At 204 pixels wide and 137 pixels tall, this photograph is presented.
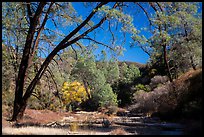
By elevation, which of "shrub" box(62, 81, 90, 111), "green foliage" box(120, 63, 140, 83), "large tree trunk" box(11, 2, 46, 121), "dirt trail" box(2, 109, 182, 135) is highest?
"green foliage" box(120, 63, 140, 83)

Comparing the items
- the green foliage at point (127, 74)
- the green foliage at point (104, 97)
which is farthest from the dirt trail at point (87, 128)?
the green foliage at point (127, 74)

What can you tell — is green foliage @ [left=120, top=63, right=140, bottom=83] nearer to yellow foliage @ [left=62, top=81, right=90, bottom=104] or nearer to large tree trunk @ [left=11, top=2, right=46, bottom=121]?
yellow foliage @ [left=62, top=81, right=90, bottom=104]

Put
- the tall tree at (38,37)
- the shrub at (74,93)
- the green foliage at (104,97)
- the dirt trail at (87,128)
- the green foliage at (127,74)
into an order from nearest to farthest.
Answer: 1. the dirt trail at (87,128)
2. the tall tree at (38,37)
3. the green foliage at (104,97)
4. the shrub at (74,93)
5. the green foliage at (127,74)

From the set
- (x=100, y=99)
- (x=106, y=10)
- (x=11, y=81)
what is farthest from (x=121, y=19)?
(x=100, y=99)

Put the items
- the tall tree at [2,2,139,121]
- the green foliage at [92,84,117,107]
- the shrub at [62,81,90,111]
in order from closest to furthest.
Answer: the tall tree at [2,2,139,121] → the green foliage at [92,84,117,107] → the shrub at [62,81,90,111]

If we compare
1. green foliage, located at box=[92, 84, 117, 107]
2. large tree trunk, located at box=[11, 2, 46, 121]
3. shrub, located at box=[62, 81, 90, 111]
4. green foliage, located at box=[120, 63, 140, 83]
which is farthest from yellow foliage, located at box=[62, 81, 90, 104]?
large tree trunk, located at box=[11, 2, 46, 121]

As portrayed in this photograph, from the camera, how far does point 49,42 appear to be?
47.0ft

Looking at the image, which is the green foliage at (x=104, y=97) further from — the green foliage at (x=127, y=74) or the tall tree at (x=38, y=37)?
the tall tree at (x=38, y=37)

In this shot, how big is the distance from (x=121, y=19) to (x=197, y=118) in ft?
17.9

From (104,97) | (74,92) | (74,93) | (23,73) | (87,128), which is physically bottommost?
(87,128)

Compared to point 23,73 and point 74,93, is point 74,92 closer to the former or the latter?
point 74,93

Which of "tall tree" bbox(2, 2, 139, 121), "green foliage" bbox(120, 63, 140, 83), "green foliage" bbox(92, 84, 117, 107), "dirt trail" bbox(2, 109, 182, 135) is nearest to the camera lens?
"dirt trail" bbox(2, 109, 182, 135)

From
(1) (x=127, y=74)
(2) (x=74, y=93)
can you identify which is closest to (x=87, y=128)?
(2) (x=74, y=93)

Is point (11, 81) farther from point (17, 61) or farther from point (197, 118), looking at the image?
point (197, 118)
